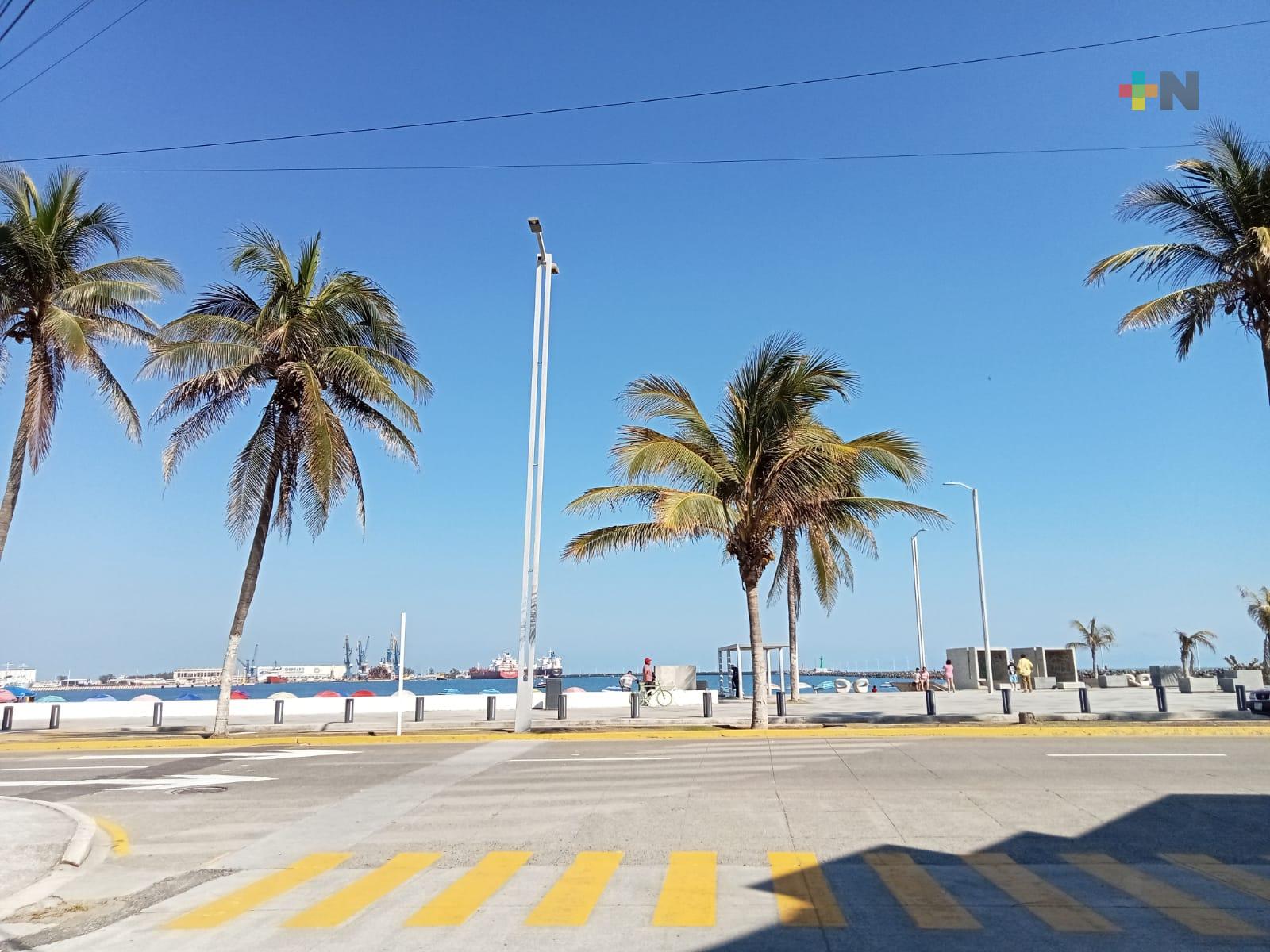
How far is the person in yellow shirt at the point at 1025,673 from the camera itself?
36312mm

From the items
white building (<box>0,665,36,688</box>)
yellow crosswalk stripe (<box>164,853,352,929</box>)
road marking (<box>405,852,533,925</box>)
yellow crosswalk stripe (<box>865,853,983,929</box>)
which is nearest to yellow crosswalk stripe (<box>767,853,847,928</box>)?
yellow crosswalk stripe (<box>865,853,983,929</box>)

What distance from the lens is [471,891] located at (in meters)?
7.59

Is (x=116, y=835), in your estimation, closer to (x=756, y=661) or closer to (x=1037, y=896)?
(x=1037, y=896)

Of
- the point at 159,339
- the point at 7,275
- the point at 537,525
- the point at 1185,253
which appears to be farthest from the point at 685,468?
the point at 7,275

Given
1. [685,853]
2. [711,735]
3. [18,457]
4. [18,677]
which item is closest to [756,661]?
[711,735]

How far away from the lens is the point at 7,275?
22047 millimetres

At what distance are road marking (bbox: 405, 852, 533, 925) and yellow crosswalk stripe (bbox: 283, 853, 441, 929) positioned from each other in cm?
53

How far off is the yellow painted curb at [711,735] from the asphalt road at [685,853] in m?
3.10

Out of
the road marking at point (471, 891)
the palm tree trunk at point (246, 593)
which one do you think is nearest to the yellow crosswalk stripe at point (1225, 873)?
the road marking at point (471, 891)

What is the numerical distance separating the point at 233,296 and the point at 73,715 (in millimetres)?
16559

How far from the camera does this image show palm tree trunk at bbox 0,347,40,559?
73.2 feet

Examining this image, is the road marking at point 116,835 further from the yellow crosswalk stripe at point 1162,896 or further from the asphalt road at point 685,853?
the yellow crosswalk stripe at point 1162,896

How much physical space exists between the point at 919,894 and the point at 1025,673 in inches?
1278

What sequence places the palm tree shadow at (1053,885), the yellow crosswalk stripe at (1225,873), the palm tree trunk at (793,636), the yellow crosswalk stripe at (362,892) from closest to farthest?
the palm tree shadow at (1053,885)
the yellow crosswalk stripe at (362,892)
the yellow crosswalk stripe at (1225,873)
the palm tree trunk at (793,636)
